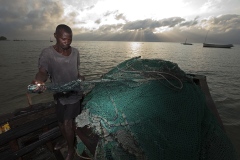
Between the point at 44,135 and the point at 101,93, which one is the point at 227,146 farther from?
the point at 44,135

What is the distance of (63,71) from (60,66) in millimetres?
120

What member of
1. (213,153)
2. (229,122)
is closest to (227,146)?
(213,153)

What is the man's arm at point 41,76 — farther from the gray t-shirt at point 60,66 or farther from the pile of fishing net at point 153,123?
the pile of fishing net at point 153,123

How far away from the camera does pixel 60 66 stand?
9.09ft

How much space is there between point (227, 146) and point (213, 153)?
34cm

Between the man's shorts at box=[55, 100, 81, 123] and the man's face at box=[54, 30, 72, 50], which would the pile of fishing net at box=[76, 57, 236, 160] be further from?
the man's face at box=[54, 30, 72, 50]

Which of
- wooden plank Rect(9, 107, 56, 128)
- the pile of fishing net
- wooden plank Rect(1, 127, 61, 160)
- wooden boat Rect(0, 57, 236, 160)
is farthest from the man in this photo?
wooden plank Rect(9, 107, 56, 128)

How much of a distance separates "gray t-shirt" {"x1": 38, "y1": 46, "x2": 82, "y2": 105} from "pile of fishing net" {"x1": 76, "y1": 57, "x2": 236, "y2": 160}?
35.1 inches

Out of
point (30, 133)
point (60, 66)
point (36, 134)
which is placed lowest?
point (36, 134)

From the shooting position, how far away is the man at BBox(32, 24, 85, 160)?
2.61 m

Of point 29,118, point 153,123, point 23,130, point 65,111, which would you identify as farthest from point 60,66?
point 153,123

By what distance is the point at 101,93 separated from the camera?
8.21 ft

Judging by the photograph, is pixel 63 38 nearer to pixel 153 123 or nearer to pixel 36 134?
pixel 153 123

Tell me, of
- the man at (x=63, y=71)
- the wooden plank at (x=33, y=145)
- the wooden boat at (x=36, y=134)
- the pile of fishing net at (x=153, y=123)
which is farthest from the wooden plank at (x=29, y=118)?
the pile of fishing net at (x=153, y=123)
